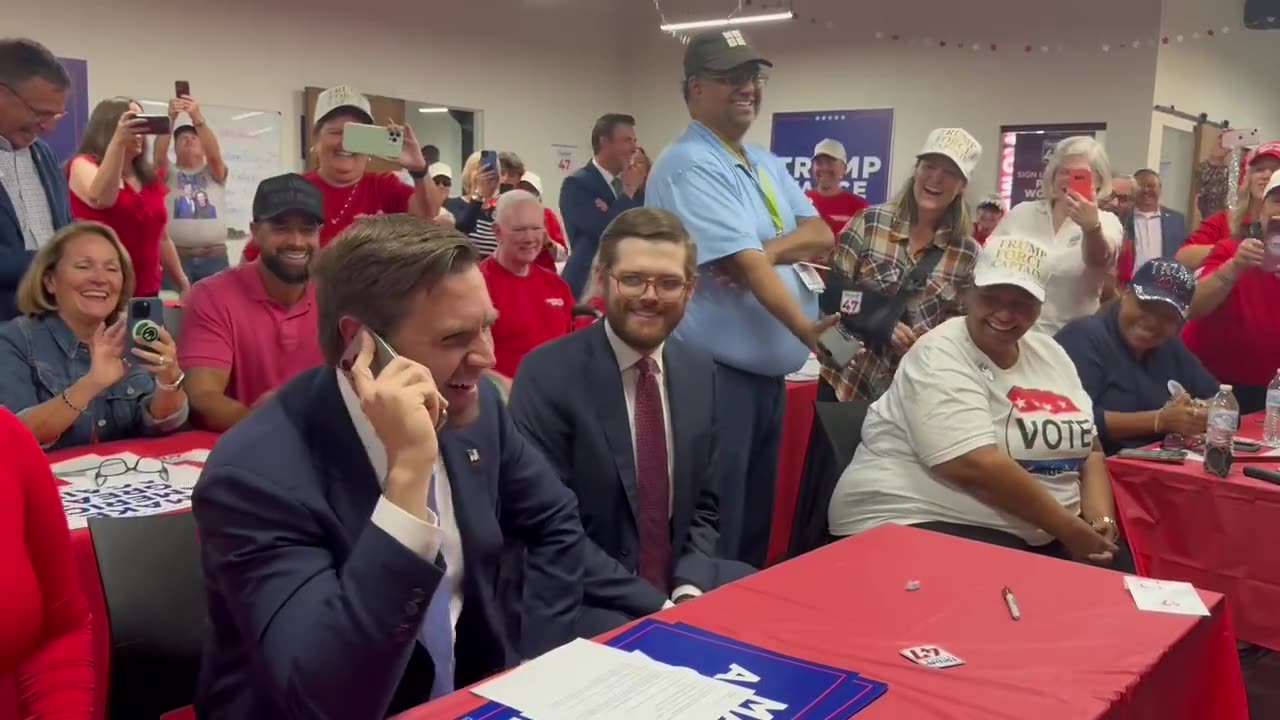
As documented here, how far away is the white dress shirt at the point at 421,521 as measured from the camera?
1172mm

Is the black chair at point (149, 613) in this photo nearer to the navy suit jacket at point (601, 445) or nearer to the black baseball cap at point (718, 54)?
the navy suit jacket at point (601, 445)

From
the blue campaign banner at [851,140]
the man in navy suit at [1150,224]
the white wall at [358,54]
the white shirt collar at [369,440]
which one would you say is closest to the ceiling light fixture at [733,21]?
the blue campaign banner at [851,140]

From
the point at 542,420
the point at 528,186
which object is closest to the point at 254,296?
the point at 542,420

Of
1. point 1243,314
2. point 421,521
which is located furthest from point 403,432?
point 1243,314

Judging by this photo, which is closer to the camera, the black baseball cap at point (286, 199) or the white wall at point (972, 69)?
the black baseball cap at point (286, 199)

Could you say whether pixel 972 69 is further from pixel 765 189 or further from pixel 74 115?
pixel 74 115

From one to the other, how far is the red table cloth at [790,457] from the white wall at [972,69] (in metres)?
3.88

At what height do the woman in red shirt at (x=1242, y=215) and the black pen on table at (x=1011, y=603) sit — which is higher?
the woman in red shirt at (x=1242, y=215)

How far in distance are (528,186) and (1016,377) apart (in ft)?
16.3

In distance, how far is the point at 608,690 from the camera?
4.10 feet

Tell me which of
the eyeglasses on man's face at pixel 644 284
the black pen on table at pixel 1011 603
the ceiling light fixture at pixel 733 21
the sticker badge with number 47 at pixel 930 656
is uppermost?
the ceiling light fixture at pixel 733 21

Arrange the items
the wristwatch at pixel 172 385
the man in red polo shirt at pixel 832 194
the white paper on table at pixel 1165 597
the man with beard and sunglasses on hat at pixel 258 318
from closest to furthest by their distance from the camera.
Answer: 1. the white paper on table at pixel 1165 597
2. the wristwatch at pixel 172 385
3. the man with beard and sunglasses on hat at pixel 258 318
4. the man in red polo shirt at pixel 832 194

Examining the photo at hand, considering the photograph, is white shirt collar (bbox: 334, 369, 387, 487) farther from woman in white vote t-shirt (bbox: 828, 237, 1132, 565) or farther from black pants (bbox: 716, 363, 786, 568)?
woman in white vote t-shirt (bbox: 828, 237, 1132, 565)

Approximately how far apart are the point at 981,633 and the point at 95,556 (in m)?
1.39
